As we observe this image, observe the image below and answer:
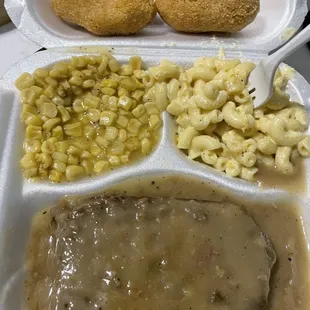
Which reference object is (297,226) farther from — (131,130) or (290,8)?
(290,8)

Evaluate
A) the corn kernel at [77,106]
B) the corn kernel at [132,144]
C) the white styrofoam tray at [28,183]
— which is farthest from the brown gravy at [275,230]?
the corn kernel at [77,106]

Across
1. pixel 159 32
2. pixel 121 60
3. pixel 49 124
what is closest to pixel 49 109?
pixel 49 124

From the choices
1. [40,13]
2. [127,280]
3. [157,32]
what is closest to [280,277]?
[127,280]

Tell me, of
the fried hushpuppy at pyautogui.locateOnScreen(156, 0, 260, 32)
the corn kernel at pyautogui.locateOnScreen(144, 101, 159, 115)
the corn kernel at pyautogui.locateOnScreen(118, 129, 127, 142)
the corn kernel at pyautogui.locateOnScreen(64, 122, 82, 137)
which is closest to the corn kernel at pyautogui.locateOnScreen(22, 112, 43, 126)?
the corn kernel at pyautogui.locateOnScreen(64, 122, 82, 137)

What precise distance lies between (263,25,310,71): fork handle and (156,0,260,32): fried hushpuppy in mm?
301

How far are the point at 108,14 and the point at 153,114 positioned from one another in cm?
46

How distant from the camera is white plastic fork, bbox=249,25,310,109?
5.34 feet

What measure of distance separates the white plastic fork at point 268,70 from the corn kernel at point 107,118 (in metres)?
0.57

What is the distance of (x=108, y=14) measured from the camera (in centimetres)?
184

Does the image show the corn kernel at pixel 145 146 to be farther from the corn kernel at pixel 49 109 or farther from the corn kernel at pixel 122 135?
the corn kernel at pixel 49 109

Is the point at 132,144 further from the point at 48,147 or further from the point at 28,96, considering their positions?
the point at 28,96

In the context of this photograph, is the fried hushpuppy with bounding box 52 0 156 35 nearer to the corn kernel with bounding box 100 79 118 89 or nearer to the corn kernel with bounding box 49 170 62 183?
the corn kernel with bounding box 100 79 118 89

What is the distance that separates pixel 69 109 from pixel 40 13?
48cm

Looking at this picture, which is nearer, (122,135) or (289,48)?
(289,48)
